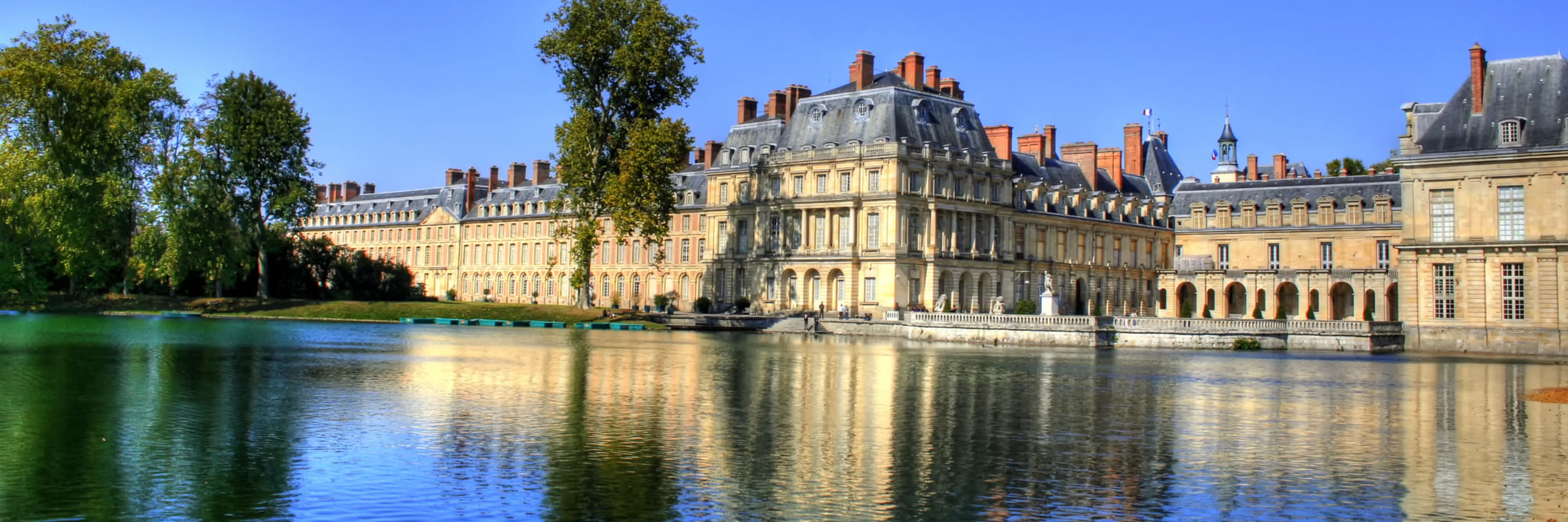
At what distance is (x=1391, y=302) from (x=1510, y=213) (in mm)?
22249

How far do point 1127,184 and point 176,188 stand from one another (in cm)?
5704

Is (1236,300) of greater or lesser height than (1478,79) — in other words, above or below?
below

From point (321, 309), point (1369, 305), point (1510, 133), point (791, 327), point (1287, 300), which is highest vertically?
point (1510, 133)

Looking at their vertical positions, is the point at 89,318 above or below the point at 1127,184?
below

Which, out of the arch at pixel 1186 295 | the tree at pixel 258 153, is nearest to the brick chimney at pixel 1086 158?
the arch at pixel 1186 295

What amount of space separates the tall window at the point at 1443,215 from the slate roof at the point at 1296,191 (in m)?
23.9

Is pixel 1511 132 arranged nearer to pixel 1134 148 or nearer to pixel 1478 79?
pixel 1478 79

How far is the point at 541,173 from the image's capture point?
10056 cm

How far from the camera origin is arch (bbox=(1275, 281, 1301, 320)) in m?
73.6

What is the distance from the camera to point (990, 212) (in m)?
71.0

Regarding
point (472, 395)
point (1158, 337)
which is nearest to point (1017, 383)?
point (472, 395)

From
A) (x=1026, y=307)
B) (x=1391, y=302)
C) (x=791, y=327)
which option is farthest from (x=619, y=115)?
(x=1391, y=302)

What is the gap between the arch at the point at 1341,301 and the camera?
72.1 metres

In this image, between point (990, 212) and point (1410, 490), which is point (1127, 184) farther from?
point (1410, 490)
